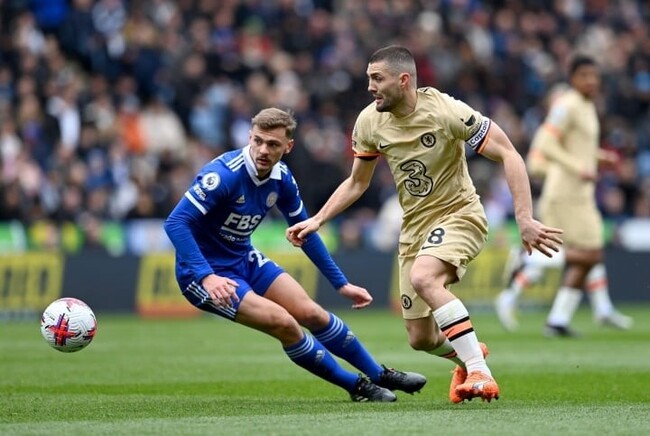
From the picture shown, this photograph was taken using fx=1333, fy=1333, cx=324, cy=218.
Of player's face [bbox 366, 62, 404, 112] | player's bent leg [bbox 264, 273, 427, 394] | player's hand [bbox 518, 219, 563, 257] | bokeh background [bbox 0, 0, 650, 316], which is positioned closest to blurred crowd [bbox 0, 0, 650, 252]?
bokeh background [bbox 0, 0, 650, 316]

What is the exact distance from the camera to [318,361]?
9141 mm

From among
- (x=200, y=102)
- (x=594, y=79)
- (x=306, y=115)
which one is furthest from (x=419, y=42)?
(x=594, y=79)

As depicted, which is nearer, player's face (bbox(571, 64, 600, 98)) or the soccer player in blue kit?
the soccer player in blue kit

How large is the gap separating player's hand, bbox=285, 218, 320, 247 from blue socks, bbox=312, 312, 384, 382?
2.21 feet

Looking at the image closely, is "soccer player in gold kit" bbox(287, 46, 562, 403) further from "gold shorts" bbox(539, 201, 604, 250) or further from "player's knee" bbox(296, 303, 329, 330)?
"gold shorts" bbox(539, 201, 604, 250)

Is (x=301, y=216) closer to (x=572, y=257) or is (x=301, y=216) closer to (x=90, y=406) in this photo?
(x=90, y=406)

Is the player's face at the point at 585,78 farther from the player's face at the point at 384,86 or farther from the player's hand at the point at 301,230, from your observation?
the player's hand at the point at 301,230

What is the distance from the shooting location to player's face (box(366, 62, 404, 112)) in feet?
29.1

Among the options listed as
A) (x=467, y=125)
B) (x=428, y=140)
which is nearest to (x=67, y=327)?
(x=428, y=140)

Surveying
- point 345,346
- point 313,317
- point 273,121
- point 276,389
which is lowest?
point 276,389

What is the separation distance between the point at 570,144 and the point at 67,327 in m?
7.97

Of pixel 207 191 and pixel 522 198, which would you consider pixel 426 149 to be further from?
pixel 207 191

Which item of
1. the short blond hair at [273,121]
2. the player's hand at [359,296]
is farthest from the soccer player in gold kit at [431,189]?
the short blond hair at [273,121]

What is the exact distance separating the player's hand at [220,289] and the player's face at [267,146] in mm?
893
